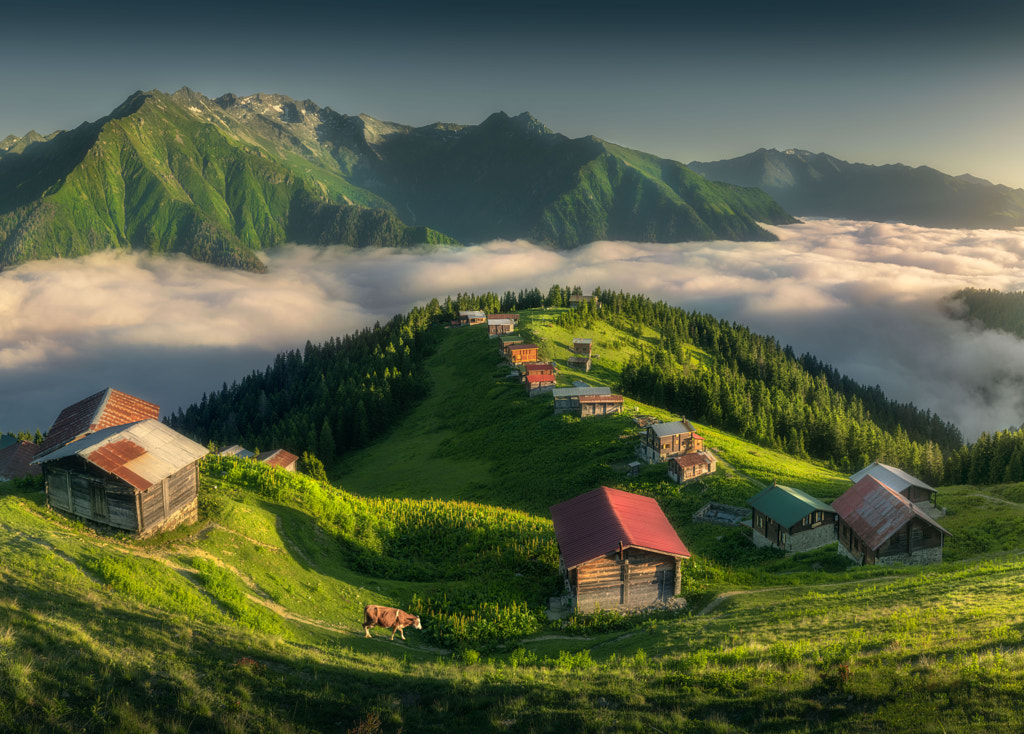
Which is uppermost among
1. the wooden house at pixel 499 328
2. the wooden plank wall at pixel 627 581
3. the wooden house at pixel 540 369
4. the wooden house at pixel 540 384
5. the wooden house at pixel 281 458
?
the wooden house at pixel 499 328

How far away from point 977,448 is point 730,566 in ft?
219

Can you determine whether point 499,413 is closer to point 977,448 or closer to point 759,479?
point 759,479

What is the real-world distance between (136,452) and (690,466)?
52934 millimetres

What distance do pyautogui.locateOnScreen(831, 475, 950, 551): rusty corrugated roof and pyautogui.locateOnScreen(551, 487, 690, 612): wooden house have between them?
21.1 m

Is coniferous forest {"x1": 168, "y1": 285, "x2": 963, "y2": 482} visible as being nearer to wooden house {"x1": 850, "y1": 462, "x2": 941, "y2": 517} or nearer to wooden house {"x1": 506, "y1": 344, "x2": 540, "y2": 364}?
wooden house {"x1": 506, "y1": 344, "x2": 540, "y2": 364}

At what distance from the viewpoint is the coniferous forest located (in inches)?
4368

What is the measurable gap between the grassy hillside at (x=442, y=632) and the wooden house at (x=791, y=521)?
2.26 meters

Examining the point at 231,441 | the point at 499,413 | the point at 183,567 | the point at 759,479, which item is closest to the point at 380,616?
the point at 183,567

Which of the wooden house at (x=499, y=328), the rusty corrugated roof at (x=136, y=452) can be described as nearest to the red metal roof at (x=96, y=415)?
the rusty corrugated roof at (x=136, y=452)

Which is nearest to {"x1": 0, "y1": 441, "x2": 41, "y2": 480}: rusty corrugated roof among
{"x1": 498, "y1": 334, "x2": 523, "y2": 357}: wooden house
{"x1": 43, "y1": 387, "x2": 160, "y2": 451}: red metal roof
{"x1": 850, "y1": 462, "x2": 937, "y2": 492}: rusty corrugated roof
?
{"x1": 43, "y1": 387, "x2": 160, "y2": 451}: red metal roof

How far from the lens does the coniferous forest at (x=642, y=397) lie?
111 metres

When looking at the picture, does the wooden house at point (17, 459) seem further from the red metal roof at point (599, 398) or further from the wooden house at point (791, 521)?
the wooden house at point (791, 521)

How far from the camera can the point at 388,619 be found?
2795cm

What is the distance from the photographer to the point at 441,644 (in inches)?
1127
